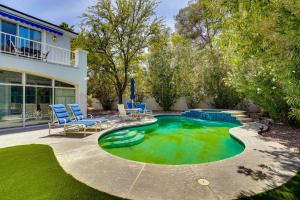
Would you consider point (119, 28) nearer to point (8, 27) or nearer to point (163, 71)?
point (163, 71)

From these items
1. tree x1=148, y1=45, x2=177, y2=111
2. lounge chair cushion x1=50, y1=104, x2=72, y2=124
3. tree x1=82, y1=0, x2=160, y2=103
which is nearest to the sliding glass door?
lounge chair cushion x1=50, y1=104, x2=72, y2=124

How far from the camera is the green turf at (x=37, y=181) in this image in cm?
371

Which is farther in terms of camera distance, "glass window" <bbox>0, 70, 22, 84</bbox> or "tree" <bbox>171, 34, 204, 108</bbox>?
"tree" <bbox>171, 34, 204, 108</bbox>

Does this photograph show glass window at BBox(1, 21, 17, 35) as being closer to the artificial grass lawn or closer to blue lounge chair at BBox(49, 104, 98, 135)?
blue lounge chair at BBox(49, 104, 98, 135)

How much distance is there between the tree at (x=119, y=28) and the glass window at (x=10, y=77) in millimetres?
8974

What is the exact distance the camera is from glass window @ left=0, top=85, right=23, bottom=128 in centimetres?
1060

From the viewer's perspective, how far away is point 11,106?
10953 mm

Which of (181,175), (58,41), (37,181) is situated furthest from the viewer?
(58,41)

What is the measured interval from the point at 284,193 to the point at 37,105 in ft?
41.8

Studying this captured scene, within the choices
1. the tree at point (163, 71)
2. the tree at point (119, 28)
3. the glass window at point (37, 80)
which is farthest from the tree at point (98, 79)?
the glass window at point (37, 80)

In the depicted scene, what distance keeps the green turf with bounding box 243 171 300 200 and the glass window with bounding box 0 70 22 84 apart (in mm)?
11961

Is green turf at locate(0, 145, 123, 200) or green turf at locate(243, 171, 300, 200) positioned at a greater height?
green turf at locate(0, 145, 123, 200)

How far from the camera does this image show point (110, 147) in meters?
8.25

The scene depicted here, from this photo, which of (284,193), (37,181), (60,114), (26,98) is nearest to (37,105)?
(26,98)
